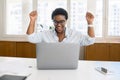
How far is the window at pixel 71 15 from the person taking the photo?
4797 mm

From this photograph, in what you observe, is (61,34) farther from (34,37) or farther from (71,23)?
(71,23)

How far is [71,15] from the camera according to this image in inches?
192

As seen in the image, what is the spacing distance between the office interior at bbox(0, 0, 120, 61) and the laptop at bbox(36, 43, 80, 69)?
2.59 metres

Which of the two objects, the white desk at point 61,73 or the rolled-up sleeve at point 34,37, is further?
the rolled-up sleeve at point 34,37

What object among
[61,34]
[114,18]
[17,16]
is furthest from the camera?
[17,16]

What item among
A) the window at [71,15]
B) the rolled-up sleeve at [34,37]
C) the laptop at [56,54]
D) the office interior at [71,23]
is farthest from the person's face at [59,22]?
the window at [71,15]

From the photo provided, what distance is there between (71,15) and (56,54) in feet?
10.4

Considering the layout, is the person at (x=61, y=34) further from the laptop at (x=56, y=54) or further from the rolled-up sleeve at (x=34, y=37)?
the laptop at (x=56, y=54)

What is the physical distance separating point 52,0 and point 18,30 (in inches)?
45.2

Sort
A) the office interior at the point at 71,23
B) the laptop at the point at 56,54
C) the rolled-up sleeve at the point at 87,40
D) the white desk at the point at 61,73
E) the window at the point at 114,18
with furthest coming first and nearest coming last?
1. the window at the point at 114,18
2. the office interior at the point at 71,23
3. the rolled-up sleeve at the point at 87,40
4. the laptop at the point at 56,54
5. the white desk at the point at 61,73

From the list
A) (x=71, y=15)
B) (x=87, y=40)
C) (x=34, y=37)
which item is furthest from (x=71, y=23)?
(x=34, y=37)

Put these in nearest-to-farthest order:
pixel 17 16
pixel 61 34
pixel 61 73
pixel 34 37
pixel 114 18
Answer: pixel 61 73, pixel 34 37, pixel 61 34, pixel 114 18, pixel 17 16

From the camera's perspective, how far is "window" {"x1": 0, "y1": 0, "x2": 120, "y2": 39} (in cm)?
480

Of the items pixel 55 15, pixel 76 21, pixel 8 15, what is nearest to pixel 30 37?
pixel 55 15
